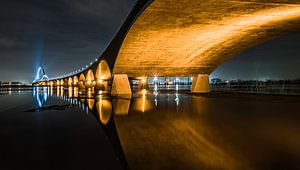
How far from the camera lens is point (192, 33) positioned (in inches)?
861

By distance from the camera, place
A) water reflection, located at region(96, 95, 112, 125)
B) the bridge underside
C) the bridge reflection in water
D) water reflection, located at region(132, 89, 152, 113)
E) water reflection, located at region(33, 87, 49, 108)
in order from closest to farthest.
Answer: the bridge reflection in water → water reflection, located at region(96, 95, 112, 125) → the bridge underside → water reflection, located at region(132, 89, 152, 113) → water reflection, located at region(33, 87, 49, 108)

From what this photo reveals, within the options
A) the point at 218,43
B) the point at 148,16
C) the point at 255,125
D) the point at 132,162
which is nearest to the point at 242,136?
the point at 255,125

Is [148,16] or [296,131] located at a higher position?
[148,16]

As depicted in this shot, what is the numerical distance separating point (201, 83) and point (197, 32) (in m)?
20.0

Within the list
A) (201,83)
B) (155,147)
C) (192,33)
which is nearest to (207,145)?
(155,147)

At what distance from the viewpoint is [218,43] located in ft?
87.9

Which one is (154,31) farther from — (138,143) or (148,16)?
(138,143)

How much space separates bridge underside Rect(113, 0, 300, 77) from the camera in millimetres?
13867

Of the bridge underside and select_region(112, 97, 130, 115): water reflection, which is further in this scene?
select_region(112, 97, 130, 115): water reflection

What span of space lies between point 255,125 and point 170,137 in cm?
455

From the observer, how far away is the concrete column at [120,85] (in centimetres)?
3612

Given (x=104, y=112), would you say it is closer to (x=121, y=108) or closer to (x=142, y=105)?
(x=121, y=108)

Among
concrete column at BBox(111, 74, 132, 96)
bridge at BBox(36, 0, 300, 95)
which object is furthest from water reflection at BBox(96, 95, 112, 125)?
concrete column at BBox(111, 74, 132, 96)

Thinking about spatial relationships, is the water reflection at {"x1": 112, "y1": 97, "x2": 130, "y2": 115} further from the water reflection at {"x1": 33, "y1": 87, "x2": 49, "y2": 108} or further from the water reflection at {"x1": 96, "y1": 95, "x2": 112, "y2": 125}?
the water reflection at {"x1": 33, "y1": 87, "x2": 49, "y2": 108}
